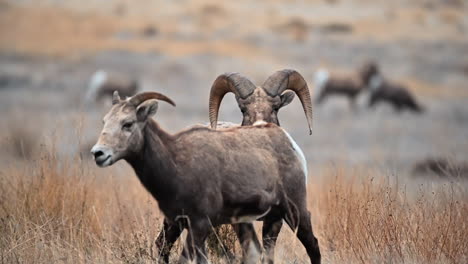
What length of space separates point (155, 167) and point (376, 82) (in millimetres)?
21715

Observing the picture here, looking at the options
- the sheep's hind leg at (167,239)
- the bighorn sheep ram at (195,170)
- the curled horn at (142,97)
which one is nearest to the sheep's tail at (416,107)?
the bighorn sheep ram at (195,170)

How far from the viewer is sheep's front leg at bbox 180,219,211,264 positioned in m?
6.41

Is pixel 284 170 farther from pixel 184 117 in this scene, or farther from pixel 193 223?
pixel 184 117

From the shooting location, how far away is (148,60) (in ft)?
105

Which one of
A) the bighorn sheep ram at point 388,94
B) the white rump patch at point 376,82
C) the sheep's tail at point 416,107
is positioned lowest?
the sheep's tail at point 416,107

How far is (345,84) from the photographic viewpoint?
28.0 m

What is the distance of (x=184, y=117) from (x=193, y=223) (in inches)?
732

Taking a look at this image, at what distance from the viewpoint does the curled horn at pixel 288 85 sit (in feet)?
29.9

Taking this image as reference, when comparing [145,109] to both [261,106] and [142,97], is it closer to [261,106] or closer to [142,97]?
[142,97]

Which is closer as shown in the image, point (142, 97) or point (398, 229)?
point (142, 97)

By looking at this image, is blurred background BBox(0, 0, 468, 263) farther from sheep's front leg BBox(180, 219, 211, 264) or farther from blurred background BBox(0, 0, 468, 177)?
sheep's front leg BBox(180, 219, 211, 264)

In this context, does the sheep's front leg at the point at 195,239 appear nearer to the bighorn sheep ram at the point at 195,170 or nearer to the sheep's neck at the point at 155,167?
the bighorn sheep ram at the point at 195,170

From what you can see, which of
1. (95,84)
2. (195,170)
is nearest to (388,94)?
(95,84)

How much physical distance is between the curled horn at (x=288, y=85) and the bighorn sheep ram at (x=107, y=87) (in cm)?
1658
